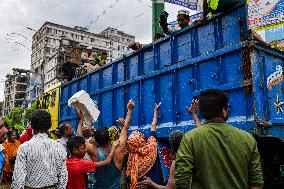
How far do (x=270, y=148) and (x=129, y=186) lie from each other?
194cm

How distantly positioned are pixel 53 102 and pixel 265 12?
346 inches

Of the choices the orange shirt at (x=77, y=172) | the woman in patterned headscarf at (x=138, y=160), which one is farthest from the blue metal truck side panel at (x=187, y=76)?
the orange shirt at (x=77, y=172)

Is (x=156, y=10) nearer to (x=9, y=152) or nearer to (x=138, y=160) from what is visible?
(x=9, y=152)

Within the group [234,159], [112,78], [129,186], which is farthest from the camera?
[112,78]

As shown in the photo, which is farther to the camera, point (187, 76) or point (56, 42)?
point (56, 42)

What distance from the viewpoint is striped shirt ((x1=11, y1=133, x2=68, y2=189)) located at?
Answer: 2.44 metres

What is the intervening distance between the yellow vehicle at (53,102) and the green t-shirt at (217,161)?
324 inches

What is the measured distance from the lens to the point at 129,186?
3.10 metres

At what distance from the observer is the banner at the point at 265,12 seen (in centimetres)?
1112

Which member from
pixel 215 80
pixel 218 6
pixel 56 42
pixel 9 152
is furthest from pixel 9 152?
pixel 56 42

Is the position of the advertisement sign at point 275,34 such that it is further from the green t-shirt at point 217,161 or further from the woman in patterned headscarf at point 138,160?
the green t-shirt at point 217,161

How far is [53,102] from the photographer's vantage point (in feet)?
32.7

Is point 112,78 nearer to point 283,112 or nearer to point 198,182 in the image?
point 283,112

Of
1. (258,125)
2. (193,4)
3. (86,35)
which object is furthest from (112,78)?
(86,35)
